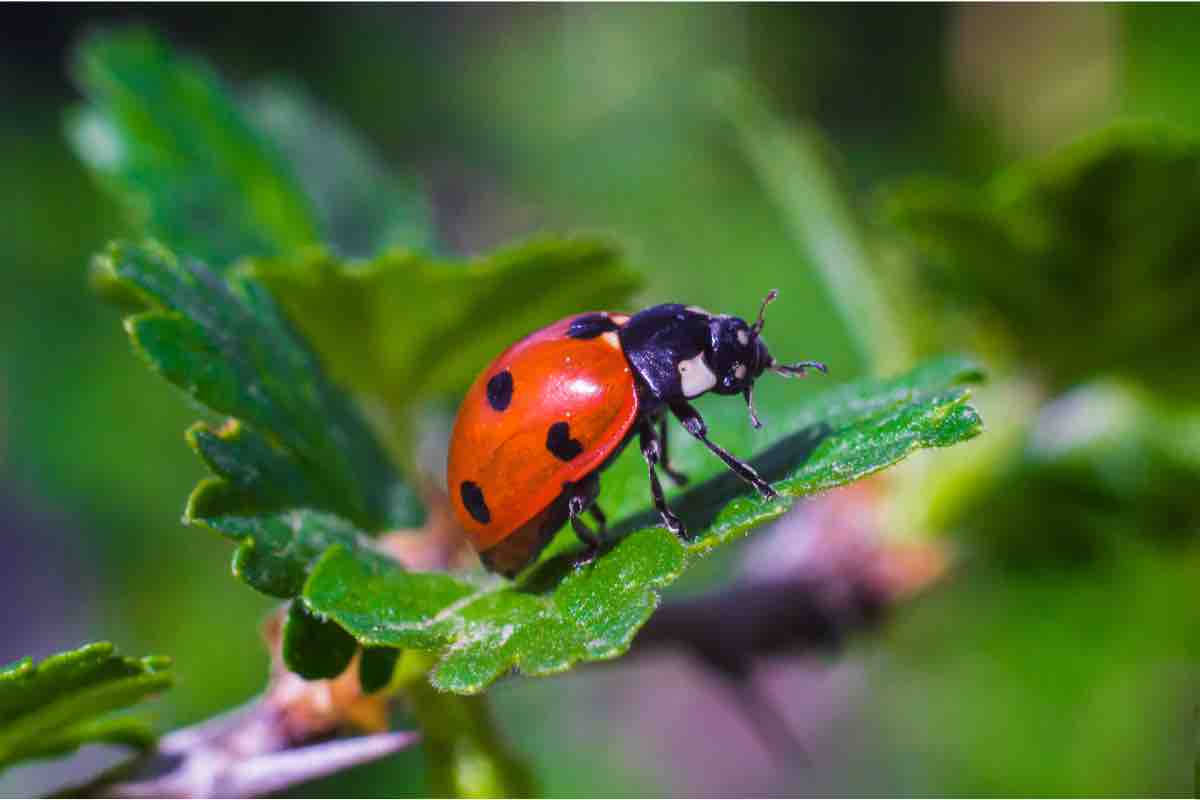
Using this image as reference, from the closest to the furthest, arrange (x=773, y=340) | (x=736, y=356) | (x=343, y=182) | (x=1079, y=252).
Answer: (x=736, y=356), (x=1079, y=252), (x=343, y=182), (x=773, y=340)

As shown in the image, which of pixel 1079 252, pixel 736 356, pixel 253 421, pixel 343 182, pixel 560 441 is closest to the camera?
pixel 253 421

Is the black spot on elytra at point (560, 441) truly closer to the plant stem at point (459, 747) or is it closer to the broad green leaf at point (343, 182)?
the plant stem at point (459, 747)

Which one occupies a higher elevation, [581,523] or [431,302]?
[431,302]

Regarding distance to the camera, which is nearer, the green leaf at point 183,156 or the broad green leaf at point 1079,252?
the broad green leaf at point 1079,252

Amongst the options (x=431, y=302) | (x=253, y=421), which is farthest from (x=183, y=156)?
(x=253, y=421)

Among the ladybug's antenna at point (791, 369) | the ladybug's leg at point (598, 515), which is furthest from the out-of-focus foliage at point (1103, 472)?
the ladybug's leg at point (598, 515)

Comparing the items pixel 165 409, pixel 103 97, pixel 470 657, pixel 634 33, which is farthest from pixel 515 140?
pixel 470 657

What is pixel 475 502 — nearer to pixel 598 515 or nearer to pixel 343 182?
pixel 598 515
